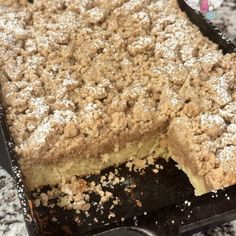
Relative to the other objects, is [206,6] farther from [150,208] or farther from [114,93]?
[150,208]

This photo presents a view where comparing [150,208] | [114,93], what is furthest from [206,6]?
[150,208]

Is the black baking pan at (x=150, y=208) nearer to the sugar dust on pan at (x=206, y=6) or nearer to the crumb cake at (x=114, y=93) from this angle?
the crumb cake at (x=114, y=93)

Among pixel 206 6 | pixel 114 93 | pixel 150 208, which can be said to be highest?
pixel 206 6

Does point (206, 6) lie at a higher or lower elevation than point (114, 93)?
higher

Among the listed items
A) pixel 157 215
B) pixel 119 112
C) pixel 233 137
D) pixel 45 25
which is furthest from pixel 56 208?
pixel 45 25

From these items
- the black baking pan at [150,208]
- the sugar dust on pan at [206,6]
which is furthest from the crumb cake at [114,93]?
the sugar dust on pan at [206,6]

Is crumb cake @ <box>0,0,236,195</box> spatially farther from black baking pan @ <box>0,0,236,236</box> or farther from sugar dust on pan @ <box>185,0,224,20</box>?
sugar dust on pan @ <box>185,0,224,20</box>
